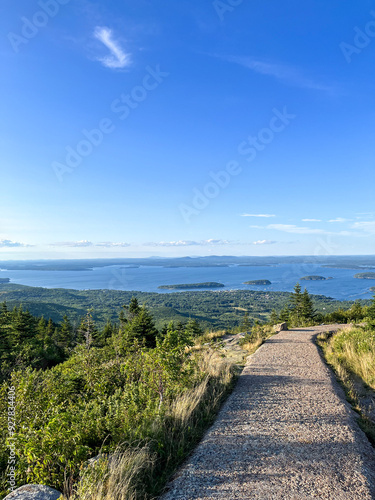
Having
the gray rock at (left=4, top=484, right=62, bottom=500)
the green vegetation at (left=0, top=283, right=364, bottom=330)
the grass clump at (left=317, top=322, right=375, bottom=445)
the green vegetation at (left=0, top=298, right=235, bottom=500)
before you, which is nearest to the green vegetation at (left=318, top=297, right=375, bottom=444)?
the grass clump at (left=317, top=322, right=375, bottom=445)

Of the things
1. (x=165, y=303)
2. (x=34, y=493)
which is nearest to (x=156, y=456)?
(x=34, y=493)

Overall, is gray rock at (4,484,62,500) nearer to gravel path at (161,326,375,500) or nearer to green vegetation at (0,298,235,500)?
green vegetation at (0,298,235,500)

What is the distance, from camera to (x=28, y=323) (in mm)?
28672

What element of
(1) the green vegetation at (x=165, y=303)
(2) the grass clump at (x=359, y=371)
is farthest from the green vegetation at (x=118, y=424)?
(1) the green vegetation at (x=165, y=303)

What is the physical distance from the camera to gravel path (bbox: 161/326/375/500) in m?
2.69

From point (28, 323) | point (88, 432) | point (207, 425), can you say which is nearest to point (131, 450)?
point (88, 432)

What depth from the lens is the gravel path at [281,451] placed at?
2694mm

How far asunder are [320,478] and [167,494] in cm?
167

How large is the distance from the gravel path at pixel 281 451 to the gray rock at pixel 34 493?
113 cm

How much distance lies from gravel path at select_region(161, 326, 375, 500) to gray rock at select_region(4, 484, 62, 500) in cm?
113

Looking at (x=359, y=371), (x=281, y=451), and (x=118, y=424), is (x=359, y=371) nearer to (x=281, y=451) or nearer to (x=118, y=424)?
(x=281, y=451)

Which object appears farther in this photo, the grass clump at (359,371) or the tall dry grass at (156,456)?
the grass clump at (359,371)

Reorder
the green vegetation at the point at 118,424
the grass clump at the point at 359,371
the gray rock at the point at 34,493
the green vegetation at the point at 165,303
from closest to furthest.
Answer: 1. the gray rock at the point at 34,493
2. the green vegetation at the point at 118,424
3. the grass clump at the point at 359,371
4. the green vegetation at the point at 165,303

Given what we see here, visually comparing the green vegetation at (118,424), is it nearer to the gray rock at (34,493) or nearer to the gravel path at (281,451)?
the gray rock at (34,493)
